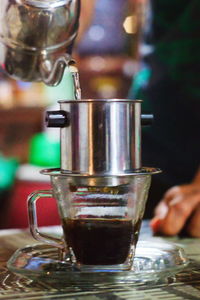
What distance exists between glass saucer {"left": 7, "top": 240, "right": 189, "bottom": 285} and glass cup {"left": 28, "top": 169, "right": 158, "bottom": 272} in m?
0.02

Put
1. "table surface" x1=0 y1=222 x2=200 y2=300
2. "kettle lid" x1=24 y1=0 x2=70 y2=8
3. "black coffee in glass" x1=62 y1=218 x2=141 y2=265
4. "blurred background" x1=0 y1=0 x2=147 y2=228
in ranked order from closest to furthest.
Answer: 1. "table surface" x1=0 y1=222 x2=200 y2=300
2. "black coffee in glass" x1=62 y1=218 x2=141 y2=265
3. "kettle lid" x1=24 y1=0 x2=70 y2=8
4. "blurred background" x1=0 y1=0 x2=147 y2=228

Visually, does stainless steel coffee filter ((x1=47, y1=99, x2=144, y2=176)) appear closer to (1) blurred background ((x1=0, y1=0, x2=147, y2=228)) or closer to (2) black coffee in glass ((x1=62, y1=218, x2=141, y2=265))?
(2) black coffee in glass ((x1=62, y1=218, x2=141, y2=265))

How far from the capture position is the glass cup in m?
0.85

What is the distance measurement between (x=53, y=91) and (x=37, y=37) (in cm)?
291

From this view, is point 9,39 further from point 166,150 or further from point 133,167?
point 166,150

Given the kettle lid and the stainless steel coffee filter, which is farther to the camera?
the kettle lid

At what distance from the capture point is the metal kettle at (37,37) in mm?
1000

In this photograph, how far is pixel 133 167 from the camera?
86 centimetres

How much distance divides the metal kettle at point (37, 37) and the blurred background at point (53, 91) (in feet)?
8.06

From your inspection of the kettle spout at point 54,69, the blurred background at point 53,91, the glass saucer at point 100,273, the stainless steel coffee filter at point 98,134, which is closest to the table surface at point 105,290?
the glass saucer at point 100,273

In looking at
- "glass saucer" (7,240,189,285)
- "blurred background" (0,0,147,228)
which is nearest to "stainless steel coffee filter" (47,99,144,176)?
"glass saucer" (7,240,189,285)

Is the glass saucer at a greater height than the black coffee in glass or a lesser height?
lesser

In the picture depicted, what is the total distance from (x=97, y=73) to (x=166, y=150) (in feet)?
7.82

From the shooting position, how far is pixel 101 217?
856 millimetres
